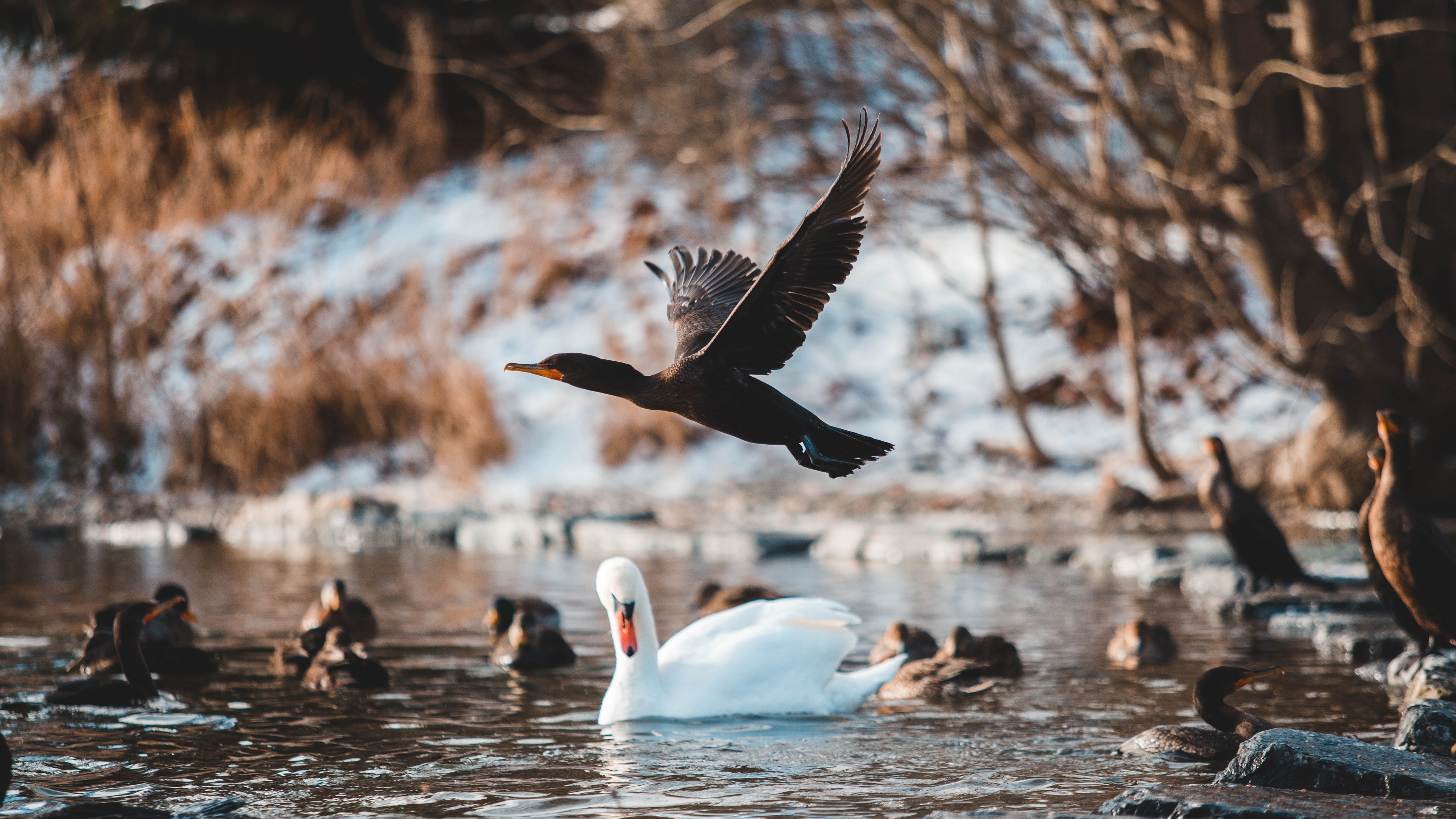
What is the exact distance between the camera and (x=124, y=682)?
16.3 ft

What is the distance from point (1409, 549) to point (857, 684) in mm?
2023

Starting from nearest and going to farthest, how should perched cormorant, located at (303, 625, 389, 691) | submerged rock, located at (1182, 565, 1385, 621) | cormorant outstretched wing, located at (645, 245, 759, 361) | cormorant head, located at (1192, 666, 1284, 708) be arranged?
cormorant head, located at (1192, 666, 1284, 708), cormorant outstretched wing, located at (645, 245, 759, 361), perched cormorant, located at (303, 625, 389, 691), submerged rock, located at (1182, 565, 1385, 621)

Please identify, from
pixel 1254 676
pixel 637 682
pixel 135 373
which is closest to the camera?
pixel 1254 676

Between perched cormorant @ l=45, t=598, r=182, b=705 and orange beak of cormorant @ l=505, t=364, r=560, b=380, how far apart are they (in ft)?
7.02

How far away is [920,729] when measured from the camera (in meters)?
4.53

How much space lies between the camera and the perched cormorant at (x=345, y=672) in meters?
5.24

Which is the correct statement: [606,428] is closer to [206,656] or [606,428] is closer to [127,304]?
[127,304]

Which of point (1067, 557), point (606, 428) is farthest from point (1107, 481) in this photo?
point (606, 428)

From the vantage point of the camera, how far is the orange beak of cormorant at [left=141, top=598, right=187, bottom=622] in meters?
5.36

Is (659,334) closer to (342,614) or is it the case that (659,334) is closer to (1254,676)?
(342,614)

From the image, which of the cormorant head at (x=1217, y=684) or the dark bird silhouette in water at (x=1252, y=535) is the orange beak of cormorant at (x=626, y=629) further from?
the dark bird silhouette in water at (x=1252, y=535)

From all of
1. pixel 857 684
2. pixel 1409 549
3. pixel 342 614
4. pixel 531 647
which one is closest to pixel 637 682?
pixel 857 684

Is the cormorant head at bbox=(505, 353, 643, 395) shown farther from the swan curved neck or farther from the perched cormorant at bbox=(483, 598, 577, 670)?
the perched cormorant at bbox=(483, 598, 577, 670)

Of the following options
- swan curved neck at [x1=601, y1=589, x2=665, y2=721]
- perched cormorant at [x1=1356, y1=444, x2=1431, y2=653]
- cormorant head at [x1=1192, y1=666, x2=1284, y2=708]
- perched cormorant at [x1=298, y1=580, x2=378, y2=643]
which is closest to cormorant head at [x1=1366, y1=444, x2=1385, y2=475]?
perched cormorant at [x1=1356, y1=444, x2=1431, y2=653]
